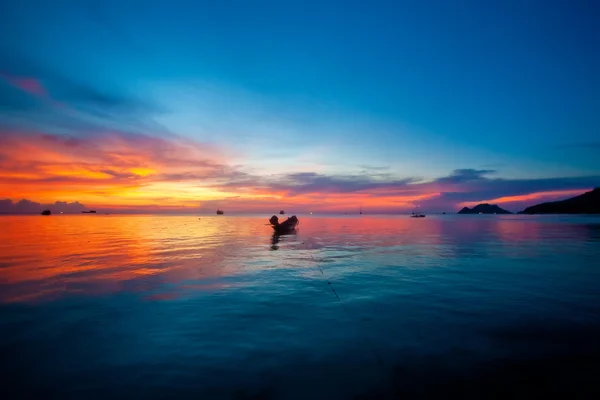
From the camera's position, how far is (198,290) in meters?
12.8

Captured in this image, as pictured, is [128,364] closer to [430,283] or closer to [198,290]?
[198,290]

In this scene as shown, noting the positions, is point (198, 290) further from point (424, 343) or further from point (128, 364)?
point (424, 343)

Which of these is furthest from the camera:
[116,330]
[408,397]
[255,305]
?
[255,305]

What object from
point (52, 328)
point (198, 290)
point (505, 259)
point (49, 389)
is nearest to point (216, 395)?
point (49, 389)

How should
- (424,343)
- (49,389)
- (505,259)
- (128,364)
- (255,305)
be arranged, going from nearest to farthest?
(49,389) → (128,364) → (424,343) → (255,305) → (505,259)

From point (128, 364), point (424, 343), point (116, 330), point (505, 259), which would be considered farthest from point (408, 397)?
point (505, 259)

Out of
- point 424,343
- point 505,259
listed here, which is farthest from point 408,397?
point 505,259

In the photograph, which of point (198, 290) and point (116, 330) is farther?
point (198, 290)

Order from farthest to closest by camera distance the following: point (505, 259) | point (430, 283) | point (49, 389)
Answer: point (505, 259)
point (430, 283)
point (49, 389)

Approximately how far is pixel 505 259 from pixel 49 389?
80.6 ft

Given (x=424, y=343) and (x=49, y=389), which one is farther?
(x=424, y=343)

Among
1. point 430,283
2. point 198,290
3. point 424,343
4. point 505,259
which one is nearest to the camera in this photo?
point 424,343

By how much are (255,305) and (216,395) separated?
207 inches

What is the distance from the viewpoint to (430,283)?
13742 mm
